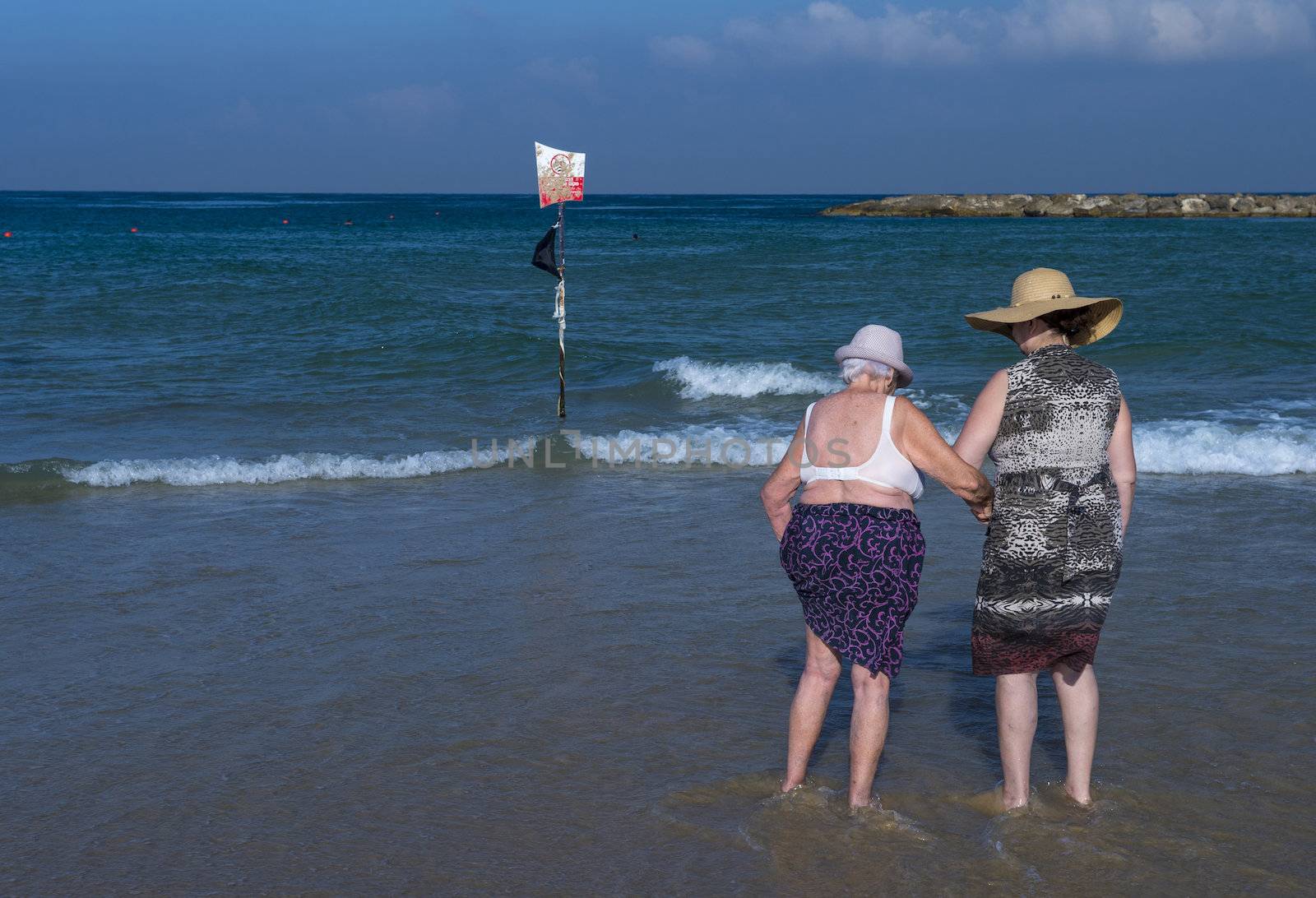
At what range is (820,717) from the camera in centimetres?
359

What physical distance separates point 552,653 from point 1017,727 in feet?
7.31

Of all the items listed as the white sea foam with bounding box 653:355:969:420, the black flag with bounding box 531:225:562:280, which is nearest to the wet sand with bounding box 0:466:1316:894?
the black flag with bounding box 531:225:562:280

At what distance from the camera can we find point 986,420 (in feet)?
11.0

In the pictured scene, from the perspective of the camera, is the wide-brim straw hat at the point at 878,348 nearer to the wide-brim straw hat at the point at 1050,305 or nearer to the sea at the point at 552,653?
the wide-brim straw hat at the point at 1050,305

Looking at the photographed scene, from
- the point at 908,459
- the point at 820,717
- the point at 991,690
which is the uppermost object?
the point at 908,459

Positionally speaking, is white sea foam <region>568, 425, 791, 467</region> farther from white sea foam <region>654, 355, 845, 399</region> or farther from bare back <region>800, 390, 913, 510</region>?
bare back <region>800, 390, 913, 510</region>

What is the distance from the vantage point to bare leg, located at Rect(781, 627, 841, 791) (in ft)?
11.6

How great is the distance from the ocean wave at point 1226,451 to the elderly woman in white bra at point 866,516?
552 centimetres

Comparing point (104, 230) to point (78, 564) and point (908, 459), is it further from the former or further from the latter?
point (908, 459)

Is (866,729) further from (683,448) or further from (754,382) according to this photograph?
(754,382)

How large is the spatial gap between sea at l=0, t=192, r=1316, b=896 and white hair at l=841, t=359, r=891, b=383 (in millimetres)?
1379

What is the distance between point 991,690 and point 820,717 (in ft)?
4.57

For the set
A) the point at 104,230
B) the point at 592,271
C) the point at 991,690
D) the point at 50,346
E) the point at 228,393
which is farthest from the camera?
the point at 104,230

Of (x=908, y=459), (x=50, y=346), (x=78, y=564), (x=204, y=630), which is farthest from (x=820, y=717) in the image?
(x=50, y=346)
